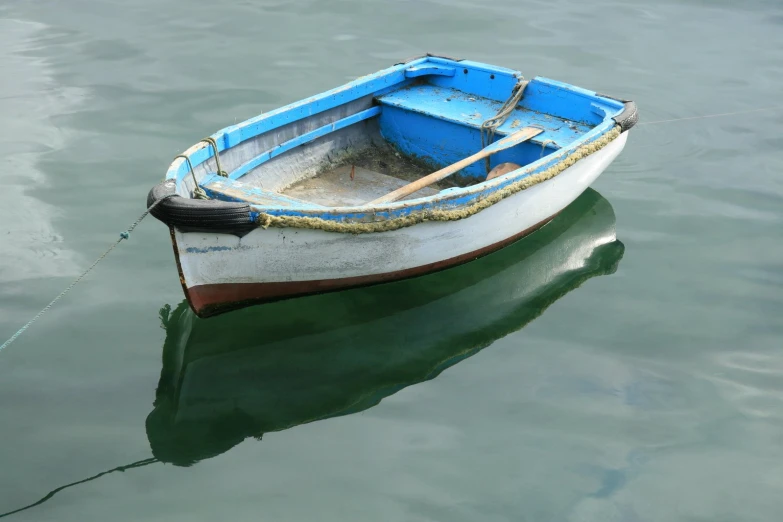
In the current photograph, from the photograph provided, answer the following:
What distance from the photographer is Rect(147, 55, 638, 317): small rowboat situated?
484 cm

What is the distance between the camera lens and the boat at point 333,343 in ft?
15.4

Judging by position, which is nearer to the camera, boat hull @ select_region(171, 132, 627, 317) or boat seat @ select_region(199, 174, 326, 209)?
boat hull @ select_region(171, 132, 627, 317)

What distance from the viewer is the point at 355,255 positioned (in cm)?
516

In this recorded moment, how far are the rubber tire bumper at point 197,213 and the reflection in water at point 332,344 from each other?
90cm

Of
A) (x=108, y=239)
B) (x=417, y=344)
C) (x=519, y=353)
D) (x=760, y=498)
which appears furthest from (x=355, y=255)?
(x=760, y=498)

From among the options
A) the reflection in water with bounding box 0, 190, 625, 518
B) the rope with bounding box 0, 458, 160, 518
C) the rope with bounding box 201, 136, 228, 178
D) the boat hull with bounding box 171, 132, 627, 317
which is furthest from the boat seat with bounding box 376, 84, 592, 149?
the rope with bounding box 0, 458, 160, 518

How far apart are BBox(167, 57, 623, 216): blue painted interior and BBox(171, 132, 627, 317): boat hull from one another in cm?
75

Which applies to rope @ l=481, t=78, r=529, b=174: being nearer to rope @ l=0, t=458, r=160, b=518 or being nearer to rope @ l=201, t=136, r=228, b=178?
rope @ l=201, t=136, r=228, b=178

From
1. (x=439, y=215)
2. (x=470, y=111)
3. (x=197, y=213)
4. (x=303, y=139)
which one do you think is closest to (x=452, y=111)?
(x=470, y=111)

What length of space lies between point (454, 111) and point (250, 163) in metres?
1.92

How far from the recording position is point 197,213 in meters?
4.54

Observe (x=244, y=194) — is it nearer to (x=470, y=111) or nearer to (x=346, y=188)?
(x=346, y=188)

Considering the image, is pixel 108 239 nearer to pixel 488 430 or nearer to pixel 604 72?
pixel 488 430

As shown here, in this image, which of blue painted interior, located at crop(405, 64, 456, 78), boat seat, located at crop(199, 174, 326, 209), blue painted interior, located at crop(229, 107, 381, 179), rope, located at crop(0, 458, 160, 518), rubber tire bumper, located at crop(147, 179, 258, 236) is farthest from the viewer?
blue painted interior, located at crop(405, 64, 456, 78)
